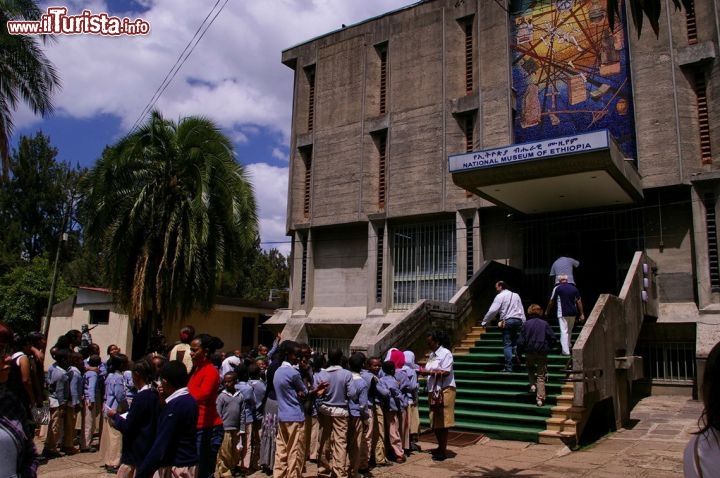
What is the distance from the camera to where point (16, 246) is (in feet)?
137

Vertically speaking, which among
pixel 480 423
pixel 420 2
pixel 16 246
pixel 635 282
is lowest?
pixel 480 423

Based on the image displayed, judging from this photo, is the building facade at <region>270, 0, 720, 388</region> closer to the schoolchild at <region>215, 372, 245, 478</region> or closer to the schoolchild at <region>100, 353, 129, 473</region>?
the schoolchild at <region>215, 372, 245, 478</region>

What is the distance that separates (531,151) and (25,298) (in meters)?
28.2

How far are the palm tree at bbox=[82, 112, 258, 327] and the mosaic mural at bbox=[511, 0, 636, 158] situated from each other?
8.98 m

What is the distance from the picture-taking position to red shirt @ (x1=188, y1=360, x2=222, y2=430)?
19.8ft

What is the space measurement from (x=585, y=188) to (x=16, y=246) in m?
39.9

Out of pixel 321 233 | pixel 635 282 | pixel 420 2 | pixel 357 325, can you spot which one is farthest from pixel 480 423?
pixel 420 2

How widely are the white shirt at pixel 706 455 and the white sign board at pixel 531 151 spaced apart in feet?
35.6

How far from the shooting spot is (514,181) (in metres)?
14.0

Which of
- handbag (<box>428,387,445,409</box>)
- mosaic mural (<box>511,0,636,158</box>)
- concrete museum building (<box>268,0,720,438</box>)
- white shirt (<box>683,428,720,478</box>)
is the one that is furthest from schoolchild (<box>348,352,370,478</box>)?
mosaic mural (<box>511,0,636,158</box>)

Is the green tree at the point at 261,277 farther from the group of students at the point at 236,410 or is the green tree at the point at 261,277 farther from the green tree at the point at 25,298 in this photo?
the group of students at the point at 236,410

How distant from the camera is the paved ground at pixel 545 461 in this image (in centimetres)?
802

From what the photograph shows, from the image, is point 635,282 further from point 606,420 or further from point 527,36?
point 527,36

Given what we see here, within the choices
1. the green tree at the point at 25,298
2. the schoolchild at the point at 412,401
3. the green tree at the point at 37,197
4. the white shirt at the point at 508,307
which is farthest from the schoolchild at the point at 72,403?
the green tree at the point at 37,197
